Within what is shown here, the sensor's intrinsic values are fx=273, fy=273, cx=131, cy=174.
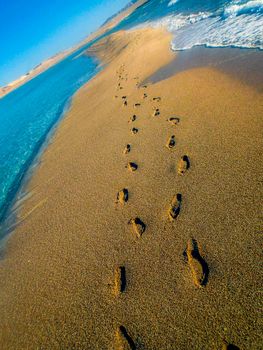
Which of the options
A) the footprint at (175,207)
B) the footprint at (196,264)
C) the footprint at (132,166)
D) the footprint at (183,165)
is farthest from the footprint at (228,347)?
the footprint at (132,166)

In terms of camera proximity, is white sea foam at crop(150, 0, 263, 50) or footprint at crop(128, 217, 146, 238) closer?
footprint at crop(128, 217, 146, 238)

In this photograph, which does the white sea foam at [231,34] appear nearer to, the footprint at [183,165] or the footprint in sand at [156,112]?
A: the footprint in sand at [156,112]

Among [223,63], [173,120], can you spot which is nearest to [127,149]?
[173,120]

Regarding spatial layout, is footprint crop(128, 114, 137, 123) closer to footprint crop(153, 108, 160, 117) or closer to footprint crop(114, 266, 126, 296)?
footprint crop(153, 108, 160, 117)

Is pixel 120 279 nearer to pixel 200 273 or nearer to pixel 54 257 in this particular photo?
pixel 200 273

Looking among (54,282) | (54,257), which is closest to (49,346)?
(54,282)

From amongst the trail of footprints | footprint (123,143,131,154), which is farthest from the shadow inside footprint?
footprint (123,143,131,154)
